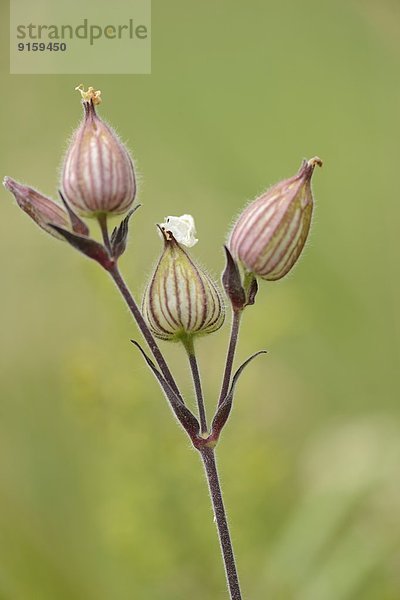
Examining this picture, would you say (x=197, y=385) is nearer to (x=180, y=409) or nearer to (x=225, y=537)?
(x=180, y=409)

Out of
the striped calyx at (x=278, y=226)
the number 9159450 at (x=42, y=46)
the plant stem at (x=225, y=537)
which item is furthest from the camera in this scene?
the number 9159450 at (x=42, y=46)

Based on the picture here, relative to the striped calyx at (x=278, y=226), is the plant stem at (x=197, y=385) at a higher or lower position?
lower

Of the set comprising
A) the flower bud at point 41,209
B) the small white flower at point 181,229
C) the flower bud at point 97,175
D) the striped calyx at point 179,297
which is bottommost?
the striped calyx at point 179,297

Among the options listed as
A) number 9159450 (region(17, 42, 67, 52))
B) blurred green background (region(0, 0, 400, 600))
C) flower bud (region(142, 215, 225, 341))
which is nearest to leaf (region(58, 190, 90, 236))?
flower bud (region(142, 215, 225, 341))

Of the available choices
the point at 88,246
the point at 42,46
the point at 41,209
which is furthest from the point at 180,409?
the point at 42,46

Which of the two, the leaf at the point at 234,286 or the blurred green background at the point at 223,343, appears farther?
the blurred green background at the point at 223,343

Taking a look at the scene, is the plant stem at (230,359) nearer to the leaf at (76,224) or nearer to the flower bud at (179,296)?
the flower bud at (179,296)

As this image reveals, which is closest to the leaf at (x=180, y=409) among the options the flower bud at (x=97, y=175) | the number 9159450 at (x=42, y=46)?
the flower bud at (x=97, y=175)
